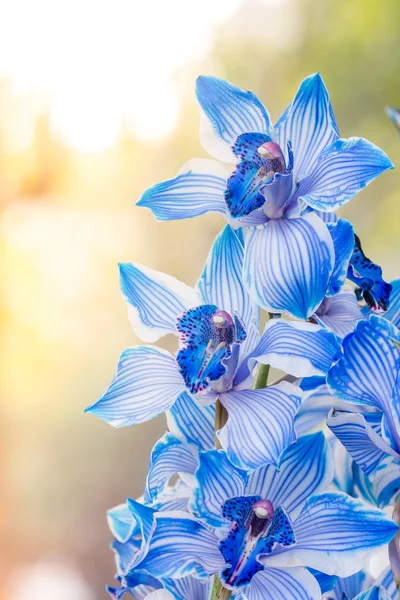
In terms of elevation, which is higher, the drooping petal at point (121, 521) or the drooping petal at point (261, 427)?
the drooping petal at point (261, 427)

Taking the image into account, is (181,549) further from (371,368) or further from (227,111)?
(227,111)

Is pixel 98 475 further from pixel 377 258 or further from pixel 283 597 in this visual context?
pixel 283 597

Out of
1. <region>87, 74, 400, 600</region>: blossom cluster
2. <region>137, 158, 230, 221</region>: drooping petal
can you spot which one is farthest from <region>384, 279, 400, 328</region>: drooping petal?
<region>137, 158, 230, 221</region>: drooping petal

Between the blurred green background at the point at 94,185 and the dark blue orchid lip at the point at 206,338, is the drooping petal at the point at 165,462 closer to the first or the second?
the dark blue orchid lip at the point at 206,338

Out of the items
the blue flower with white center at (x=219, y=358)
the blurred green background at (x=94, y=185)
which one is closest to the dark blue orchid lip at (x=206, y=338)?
the blue flower with white center at (x=219, y=358)

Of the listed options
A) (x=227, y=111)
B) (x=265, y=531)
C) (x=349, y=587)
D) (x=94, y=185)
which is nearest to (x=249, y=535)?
(x=265, y=531)

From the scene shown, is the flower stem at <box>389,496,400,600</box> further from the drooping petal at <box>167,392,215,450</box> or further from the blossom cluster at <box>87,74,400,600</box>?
the drooping petal at <box>167,392,215,450</box>
